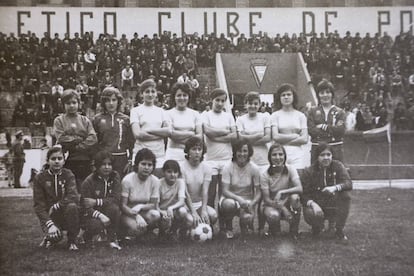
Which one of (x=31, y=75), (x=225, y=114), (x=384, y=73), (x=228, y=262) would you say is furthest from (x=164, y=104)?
(x=384, y=73)

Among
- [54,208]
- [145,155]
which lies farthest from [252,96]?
[54,208]

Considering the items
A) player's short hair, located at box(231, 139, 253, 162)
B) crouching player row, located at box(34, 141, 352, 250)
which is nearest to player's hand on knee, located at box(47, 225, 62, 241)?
crouching player row, located at box(34, 141, 352, 250)

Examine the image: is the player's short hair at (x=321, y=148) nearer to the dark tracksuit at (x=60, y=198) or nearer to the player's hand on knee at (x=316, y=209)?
the player's hand on knee at (x=316, y=209)

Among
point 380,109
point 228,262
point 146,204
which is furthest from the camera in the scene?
point 380,109

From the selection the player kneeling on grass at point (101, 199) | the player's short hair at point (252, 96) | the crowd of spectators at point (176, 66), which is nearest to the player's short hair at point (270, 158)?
the player's short hair at point (252, 96)

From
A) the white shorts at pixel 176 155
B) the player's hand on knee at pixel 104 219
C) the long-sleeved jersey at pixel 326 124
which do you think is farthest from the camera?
the long-sleeved jersey at pixel 326 124

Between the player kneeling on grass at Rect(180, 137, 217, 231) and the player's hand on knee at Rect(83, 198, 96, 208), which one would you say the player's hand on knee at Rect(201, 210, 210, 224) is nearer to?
the player kneeling on grass at Rect(180, 137, 217, 231)

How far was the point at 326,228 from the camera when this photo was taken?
3352 millimetres

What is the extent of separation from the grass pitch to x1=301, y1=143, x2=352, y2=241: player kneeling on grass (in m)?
0.12

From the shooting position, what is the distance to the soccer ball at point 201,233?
307 cm

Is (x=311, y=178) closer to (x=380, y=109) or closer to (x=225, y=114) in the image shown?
(x=225, y=114)

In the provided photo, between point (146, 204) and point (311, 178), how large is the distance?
1.11 meters

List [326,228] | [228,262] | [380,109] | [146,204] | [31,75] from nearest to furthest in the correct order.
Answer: [228,262] → [146,204] → [326,228] → [31,75] → [380,109]

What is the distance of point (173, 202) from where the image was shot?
→ 3.18 meters
